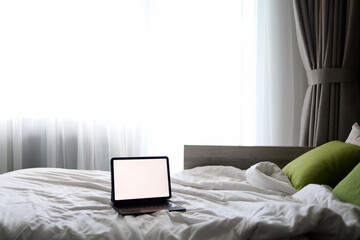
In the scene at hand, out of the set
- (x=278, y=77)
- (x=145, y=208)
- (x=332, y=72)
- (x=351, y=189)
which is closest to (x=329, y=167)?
(x=351, y=189)

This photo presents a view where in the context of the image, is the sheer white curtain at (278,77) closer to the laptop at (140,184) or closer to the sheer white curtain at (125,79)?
the sheer white curtain at (125,79)

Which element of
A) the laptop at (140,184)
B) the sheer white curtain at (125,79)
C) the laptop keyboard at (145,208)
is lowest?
the laptop keyboard at (145,208)

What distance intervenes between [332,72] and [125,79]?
1.74m

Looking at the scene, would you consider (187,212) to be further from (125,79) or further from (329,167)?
(125,79)

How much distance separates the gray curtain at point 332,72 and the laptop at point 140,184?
1648 mm

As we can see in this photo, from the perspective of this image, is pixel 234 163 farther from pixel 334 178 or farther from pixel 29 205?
pixel 29 205

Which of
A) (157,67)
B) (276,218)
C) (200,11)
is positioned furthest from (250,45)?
(276,218)

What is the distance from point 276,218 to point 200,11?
2.62 m

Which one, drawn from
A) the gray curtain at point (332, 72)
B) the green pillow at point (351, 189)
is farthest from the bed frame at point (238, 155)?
the green pillow at point (351, 189)

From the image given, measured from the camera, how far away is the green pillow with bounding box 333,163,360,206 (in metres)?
1.24

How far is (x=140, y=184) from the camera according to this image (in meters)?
1.43

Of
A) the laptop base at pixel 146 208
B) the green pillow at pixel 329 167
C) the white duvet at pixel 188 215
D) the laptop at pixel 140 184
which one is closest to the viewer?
the white duvet at pixel 188 215

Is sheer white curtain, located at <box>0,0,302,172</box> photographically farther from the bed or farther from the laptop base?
the laptop base

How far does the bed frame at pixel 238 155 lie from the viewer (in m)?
2.38
